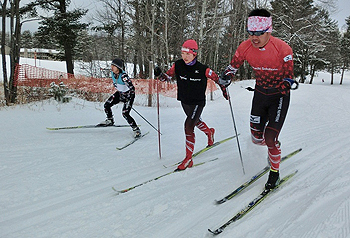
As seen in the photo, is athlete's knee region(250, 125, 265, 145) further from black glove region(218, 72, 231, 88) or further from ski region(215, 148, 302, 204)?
black glove region(218, 72, 231, 88)

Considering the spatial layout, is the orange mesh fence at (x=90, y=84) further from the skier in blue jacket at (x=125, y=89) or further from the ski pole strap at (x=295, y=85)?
the ski pole strap at (x=295, y=85)

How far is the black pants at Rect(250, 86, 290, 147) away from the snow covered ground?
60 cm

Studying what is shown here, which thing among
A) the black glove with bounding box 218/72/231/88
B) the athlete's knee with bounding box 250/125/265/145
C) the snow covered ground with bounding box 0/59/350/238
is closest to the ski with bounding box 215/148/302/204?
the snow covered ground with bounding box 0/59/350/238

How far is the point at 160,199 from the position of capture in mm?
2746

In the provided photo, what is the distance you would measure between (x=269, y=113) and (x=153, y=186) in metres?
1.69

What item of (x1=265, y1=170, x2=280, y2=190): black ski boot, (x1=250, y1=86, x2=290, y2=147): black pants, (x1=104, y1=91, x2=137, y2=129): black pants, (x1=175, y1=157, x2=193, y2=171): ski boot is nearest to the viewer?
(x1=265, y1=170, x2=280, y2=190): black ski boot

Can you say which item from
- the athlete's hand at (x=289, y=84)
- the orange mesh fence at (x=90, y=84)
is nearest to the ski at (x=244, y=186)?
the athlete's hand at (x=289, y=84)

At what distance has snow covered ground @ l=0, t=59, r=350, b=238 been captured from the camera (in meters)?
2.22

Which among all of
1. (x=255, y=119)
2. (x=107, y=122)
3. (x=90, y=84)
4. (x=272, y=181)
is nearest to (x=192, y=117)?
(x=255, y=119)

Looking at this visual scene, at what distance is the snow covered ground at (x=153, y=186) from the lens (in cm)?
222

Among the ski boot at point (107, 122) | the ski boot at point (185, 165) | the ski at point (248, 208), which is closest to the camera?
the ski at point (248, 208)

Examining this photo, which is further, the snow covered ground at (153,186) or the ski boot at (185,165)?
the ski boot at (185,165)

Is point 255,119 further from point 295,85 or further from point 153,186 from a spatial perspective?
point 153,186

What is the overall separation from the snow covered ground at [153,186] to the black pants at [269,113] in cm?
60
